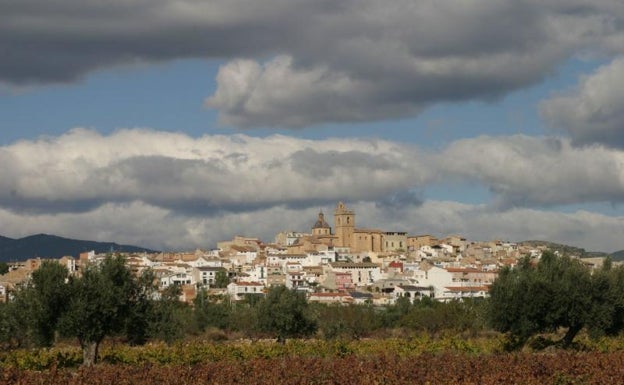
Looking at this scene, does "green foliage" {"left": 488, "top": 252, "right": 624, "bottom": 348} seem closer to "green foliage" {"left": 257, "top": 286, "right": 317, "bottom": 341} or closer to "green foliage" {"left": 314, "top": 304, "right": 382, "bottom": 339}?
"green foliage" {"left": 257, "top": 286, "right": 317, "bottom": 341}

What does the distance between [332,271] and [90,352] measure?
362 ft

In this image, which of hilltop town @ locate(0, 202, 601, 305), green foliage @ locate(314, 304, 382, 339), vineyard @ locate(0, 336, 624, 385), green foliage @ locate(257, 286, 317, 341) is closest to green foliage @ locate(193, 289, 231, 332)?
green foliage @ locate(314, 304, 382, 339)

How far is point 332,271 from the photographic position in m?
146

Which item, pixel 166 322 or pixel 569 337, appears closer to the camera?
pixel 569 337

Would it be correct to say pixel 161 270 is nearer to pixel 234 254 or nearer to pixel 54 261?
pixel 234 254

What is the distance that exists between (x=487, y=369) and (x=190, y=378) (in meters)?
7.26

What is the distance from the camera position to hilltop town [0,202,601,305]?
411 feet

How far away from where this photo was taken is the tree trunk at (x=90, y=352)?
115 feet

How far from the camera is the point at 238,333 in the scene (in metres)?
71.1

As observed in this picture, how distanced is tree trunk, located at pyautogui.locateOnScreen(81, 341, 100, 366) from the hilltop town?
2704 inches

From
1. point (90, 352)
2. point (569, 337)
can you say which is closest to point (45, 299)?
point (90, 352)

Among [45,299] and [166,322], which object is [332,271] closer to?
[166,322]

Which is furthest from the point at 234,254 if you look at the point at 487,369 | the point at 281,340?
the point at 487,369

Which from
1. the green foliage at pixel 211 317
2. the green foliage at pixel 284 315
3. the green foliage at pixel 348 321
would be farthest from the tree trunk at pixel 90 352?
the green foliage at pixel 211 317
